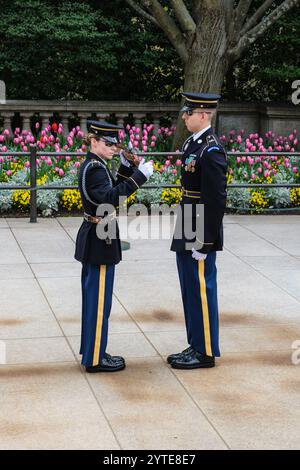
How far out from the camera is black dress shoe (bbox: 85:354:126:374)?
688 centimetres

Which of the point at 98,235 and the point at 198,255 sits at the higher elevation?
the point at 98,235

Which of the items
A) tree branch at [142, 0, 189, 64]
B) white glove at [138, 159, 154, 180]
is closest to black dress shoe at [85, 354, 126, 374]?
white glove at [138, 159, 154, 180]

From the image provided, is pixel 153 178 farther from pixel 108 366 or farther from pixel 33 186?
pixel 108 366

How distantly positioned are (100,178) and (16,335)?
1.79 meters

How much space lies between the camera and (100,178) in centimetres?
666

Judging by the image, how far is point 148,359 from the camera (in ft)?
23.7

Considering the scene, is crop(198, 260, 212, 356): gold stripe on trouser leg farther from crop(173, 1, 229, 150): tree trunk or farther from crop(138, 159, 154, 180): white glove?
crop(173, 1, 229, 150): tree trunk

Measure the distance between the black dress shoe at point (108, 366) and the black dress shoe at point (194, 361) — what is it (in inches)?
15.6

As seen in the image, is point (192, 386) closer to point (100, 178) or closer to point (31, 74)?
point (100, 178)

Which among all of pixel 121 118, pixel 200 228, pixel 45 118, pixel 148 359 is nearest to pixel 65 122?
pixel 45 118

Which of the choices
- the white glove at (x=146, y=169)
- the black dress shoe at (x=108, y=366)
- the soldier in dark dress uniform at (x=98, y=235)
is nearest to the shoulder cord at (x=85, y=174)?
the soldier in dark dress uniform at (x=98, y=235)

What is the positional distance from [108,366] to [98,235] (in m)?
0.97

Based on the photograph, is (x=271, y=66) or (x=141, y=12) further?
(x=271, y=66)

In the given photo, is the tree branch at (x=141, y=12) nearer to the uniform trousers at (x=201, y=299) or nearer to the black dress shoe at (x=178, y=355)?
the uniform trousers at (x=201, y=299)
